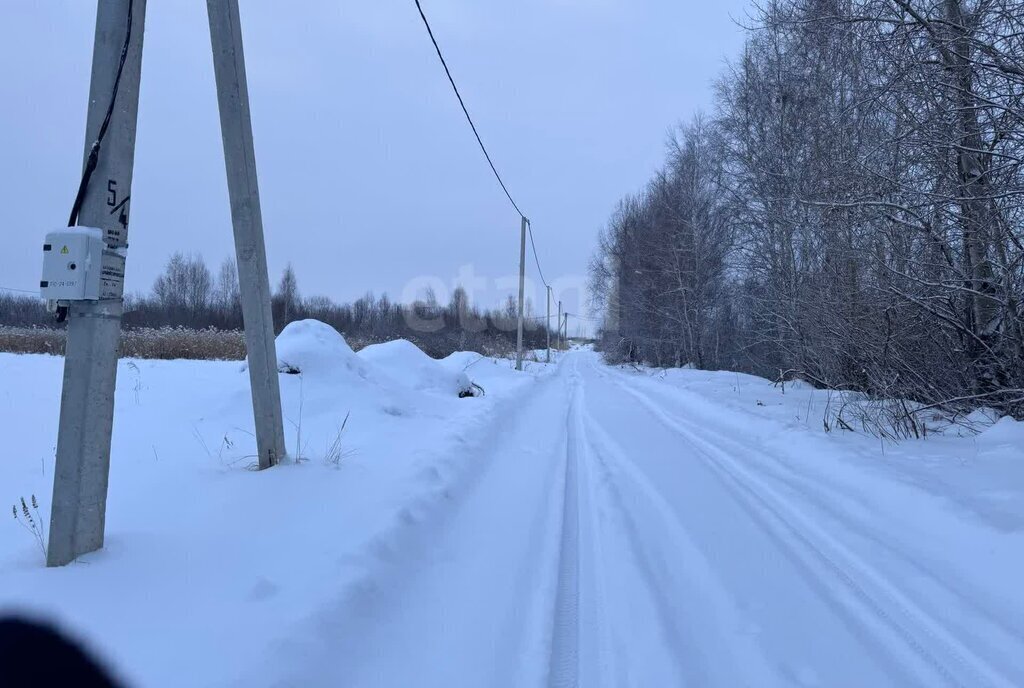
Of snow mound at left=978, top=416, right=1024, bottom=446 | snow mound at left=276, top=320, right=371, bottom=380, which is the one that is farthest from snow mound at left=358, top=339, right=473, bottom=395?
snow mound at left=978, top=416, right=1024, bottom=446

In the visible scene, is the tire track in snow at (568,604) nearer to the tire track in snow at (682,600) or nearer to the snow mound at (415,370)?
the tire track in snow at (682,600)

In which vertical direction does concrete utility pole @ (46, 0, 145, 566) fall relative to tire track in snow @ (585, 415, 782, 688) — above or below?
above

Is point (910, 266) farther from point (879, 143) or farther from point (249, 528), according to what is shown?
point (249, 528)

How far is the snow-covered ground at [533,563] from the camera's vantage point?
221cm

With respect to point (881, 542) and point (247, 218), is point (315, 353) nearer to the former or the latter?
point (247, 218)

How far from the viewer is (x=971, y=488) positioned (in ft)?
13.7

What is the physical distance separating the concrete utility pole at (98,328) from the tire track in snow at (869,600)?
12.6 feet

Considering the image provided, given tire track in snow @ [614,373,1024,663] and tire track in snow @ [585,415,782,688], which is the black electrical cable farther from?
tire track in snow @ [614,373,1024,663]

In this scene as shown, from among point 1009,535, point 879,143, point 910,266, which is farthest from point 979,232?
point 1009,535

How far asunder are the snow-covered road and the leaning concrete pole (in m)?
1.70

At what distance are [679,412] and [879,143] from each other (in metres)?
5.79

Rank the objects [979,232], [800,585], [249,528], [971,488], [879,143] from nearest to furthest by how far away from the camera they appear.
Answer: [800,585] < [249,528] < [971,488] < [979,232] < [879,143]

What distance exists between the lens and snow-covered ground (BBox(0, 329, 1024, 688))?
2.21 metres

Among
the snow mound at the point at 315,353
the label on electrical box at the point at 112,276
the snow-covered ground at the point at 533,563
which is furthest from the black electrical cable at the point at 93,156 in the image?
the snow mound at the point at 315,353
